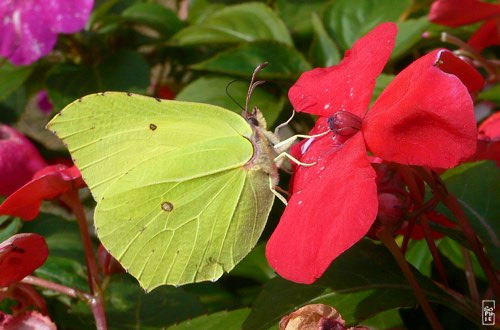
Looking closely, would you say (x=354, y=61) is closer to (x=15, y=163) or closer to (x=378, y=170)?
(x=378, y=170)

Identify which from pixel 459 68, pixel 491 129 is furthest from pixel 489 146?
pixel 459 68

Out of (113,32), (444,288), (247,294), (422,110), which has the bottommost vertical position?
(247,294)

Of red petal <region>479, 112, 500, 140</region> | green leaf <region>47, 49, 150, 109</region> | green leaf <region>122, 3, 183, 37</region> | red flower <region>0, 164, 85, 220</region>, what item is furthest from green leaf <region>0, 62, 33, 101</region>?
red petal <region>479, 112, 500, 140</region>

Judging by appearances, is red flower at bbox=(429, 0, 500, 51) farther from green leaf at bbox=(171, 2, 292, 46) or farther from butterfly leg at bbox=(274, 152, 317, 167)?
green leaf at bbox=(171, 2, 292, 46)

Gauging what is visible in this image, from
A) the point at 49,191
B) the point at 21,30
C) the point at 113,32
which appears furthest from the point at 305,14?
the point at 49,191

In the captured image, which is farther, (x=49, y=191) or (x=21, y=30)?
(x=21, y=30)
